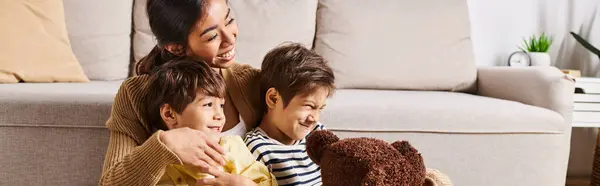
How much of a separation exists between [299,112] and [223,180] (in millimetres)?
242

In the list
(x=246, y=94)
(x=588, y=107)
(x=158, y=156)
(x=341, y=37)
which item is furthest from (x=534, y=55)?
(x=158, y=156)

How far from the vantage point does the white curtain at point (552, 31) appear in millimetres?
2932

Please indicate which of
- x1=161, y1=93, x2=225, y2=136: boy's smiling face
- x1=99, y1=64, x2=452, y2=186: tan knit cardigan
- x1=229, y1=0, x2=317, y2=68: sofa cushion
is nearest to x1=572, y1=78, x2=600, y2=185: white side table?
x1=229, y1=0, x2=317, y2=68: sofa cushion

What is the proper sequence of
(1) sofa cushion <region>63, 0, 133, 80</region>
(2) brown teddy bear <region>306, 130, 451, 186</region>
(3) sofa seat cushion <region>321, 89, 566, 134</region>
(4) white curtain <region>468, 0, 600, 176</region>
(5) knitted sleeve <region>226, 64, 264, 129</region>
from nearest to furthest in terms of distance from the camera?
(2) brown teddy bear <region>306, 130, 451, 186</region> < (5) knitted sleeve <region>226, 64, 264, 129</region> < (3) sofa seat cushion <region>321, 89, 566, 134</region> < (1) sofa cushion <region>63, 0, 133, 80</region> < (4) white curtain <region>468, 0, 600, 176</region>

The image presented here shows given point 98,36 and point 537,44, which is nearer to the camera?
point 98,36

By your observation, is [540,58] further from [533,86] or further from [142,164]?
[142,164]

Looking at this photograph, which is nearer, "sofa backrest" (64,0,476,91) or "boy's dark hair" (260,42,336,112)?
"boy's dark hair" (260,42,336,112)

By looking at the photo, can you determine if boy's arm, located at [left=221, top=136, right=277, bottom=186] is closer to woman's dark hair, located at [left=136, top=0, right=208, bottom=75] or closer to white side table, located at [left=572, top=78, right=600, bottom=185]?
woman's dark hair, located at [left=136, top=0, right=208, bottom=75]

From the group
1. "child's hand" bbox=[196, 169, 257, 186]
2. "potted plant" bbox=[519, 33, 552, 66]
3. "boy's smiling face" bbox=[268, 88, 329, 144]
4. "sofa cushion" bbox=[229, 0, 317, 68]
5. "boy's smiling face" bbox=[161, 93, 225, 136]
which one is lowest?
"potted plant" bbox=[519, 33, 552, 66]

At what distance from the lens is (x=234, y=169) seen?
1.21m

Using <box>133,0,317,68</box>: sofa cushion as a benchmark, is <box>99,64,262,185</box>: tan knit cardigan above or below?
above

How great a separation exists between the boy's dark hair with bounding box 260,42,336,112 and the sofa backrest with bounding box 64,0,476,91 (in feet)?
3.16

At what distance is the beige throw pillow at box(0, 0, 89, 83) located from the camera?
2.03 meters

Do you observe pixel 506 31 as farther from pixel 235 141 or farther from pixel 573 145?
pixel 235 141
